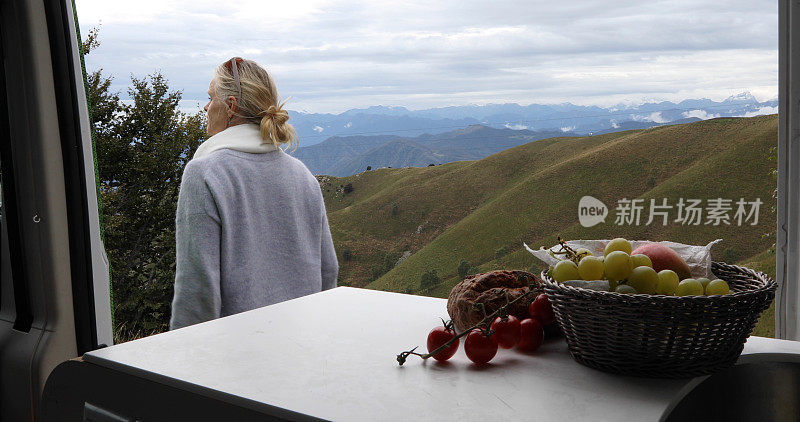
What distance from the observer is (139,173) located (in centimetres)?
873

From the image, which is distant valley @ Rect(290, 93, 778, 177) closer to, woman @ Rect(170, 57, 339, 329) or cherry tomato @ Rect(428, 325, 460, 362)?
woman @ Rect(170, 57, 339, 329)

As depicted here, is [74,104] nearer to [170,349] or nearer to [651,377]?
[170,349]

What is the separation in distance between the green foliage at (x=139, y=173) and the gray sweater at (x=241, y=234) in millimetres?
7145

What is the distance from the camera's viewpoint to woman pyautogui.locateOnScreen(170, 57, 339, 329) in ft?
5.25

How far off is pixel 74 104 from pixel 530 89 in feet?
66.0

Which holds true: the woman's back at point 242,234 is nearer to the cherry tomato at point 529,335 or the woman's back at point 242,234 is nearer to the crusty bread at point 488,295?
the crusty bread at point 488,295

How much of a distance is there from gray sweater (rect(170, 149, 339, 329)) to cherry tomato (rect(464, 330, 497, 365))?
3.10 feet

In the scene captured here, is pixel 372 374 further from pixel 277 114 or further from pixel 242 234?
pixel 277 114

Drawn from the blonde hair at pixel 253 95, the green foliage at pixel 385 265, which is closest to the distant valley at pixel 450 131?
the green foliage at pixel 385 265

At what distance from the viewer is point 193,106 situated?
353 inches

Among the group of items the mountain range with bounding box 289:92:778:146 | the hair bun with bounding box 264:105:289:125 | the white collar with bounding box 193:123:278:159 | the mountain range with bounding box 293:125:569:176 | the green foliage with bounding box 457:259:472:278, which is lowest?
the green foliage with bounding box 457:259:472:278

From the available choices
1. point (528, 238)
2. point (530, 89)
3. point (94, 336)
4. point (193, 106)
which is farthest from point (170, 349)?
point (530, 89)

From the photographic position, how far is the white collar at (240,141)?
1.68 metres

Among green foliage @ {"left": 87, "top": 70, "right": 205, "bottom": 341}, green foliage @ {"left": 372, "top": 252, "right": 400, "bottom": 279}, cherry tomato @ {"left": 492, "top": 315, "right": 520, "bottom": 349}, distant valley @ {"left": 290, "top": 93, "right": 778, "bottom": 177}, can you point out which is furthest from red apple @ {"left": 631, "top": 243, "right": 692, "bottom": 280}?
green foliage @ {"left": 372, "top": 252, "right": 400, "bottom": 279}
